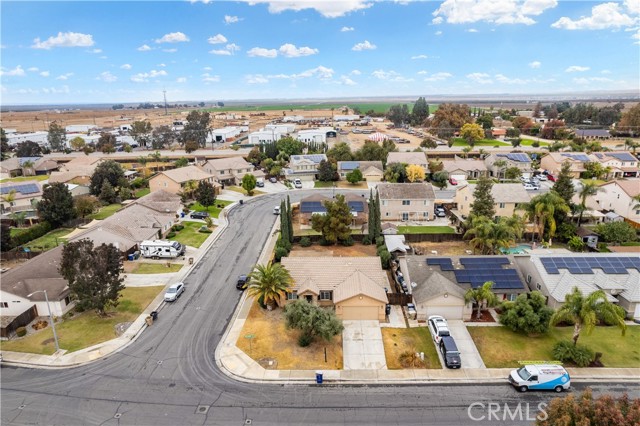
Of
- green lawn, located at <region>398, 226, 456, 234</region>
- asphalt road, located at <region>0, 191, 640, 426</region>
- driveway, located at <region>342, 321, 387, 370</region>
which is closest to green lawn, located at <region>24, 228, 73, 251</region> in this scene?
asphalt road, located at <region>0, 191, 640, 426</region>

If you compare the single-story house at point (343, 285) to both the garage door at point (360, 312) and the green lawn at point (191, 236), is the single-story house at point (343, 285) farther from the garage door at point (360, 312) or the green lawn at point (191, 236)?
the green lawn at point (191, 236)

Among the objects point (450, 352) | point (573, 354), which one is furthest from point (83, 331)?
point (573, 354)

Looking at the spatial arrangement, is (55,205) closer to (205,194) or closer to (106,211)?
(106,211)

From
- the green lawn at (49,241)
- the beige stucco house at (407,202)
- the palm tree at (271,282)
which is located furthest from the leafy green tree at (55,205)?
the beige stucco house at (407,202)

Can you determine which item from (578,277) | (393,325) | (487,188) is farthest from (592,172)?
(393,325)

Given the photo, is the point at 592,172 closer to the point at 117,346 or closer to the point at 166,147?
the point at 117,346

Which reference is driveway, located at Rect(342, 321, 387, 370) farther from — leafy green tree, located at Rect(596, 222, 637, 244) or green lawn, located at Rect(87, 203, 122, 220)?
green lawn, located at Rect(87, 203, 122, 220)
